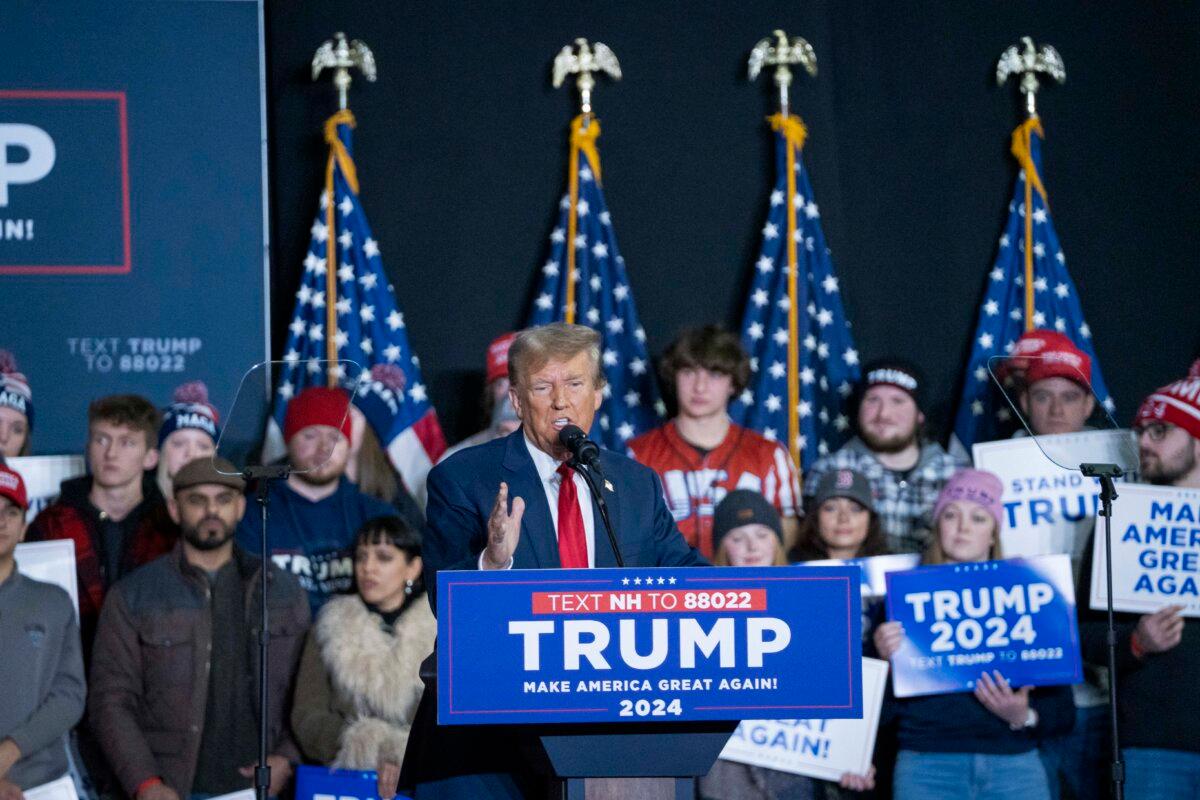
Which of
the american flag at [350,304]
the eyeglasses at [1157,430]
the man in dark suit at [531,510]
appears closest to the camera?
the man in dark suit at [531,510]

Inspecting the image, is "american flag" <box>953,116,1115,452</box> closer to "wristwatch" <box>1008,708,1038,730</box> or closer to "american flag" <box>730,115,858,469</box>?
"american flag" <box>730,115,858,469</box>

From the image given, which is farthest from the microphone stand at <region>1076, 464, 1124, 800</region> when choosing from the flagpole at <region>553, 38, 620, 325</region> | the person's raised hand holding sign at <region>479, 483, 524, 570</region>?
the flagpole at <region>553, 38, 620, 325</region>

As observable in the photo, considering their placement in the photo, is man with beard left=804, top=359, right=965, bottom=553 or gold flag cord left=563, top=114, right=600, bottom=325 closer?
man with beard left=804, top=359, right=965, bottom=553

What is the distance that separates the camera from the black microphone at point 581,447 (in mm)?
2744

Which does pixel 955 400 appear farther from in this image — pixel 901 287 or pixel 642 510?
pixel 642 510

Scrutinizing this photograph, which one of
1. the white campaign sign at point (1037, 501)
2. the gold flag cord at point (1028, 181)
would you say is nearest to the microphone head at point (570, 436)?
the white campaign sign at point (1037, 501)

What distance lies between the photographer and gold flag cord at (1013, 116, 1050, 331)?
650 centimetres

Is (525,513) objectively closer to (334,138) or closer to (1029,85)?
(334,138)

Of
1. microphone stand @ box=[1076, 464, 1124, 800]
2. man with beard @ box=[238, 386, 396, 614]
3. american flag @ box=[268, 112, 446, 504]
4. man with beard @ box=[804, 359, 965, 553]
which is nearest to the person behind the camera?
microphone stand @ box=[1076, 464, 1124, 800]

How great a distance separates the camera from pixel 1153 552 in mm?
5152

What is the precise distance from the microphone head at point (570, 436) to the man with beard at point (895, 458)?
2.85m

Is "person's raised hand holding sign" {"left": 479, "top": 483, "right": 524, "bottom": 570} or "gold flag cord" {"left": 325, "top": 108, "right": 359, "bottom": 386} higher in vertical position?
"gold flag cord" {"left": 325, "top": 108, "right": 359, "bottom": 386}

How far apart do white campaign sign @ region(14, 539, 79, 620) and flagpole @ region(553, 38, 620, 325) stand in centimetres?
227

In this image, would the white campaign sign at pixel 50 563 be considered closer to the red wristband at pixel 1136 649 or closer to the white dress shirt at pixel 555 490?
the white dress shirt at pixel 555 490
